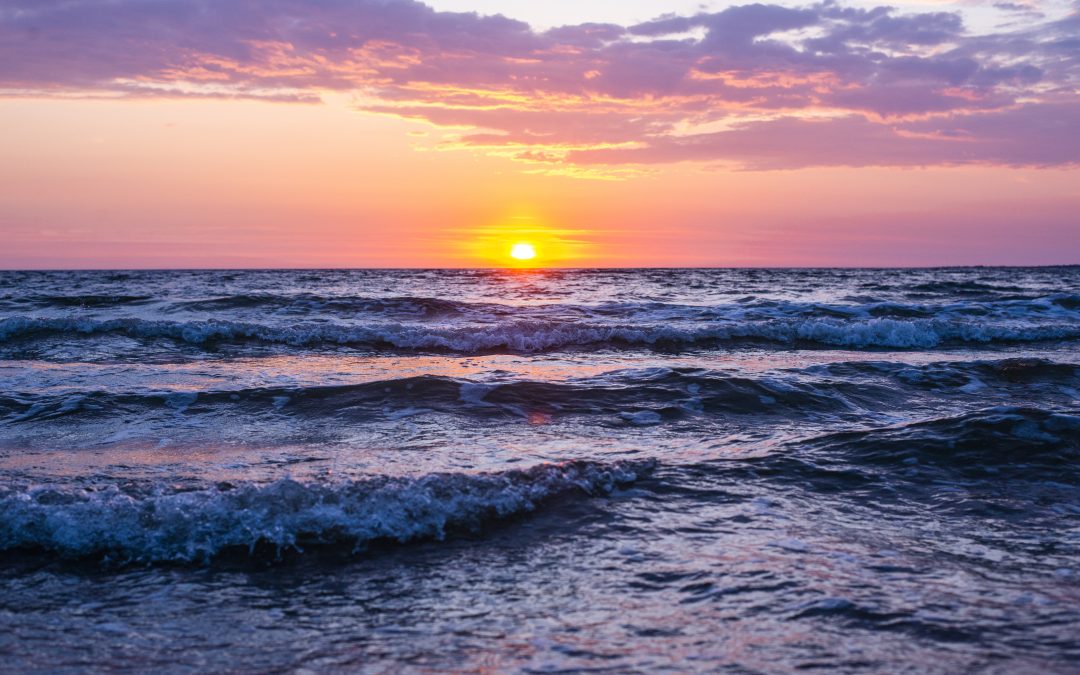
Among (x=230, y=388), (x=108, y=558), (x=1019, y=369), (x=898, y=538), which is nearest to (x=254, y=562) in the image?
(x=108, y=558)

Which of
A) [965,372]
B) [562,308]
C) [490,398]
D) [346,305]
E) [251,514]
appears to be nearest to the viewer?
[251,514]

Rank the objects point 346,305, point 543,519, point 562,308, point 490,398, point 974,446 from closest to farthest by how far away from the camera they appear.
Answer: point 543,519
point 974,446
point 490,398
point 562,308
point 346,305

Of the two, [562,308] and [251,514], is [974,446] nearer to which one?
[251,514]

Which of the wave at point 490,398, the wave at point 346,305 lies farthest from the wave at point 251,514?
the wave at point 346,305

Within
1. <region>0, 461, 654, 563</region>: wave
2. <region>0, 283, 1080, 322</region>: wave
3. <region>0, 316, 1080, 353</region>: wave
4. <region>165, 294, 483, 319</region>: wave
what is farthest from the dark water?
<region>165, 294, 483, 319</region>: wave

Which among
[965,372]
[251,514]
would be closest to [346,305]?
[965,372]

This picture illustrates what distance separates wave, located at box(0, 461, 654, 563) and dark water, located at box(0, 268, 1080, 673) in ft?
0.06

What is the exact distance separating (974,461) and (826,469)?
1.25 m

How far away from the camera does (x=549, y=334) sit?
15.4 meters

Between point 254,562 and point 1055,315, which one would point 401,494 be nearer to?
point 254,562

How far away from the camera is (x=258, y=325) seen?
1677 cm

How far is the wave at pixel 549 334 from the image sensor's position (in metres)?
15.2

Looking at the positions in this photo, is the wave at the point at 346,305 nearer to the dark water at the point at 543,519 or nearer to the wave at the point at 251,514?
the dark water at the point at 543,519

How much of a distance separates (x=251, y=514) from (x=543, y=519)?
1718 millimetres
